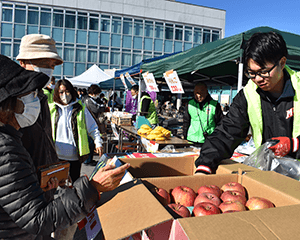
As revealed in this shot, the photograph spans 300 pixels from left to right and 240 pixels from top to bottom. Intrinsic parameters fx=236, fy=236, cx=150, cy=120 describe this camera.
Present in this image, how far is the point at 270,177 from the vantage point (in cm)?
152

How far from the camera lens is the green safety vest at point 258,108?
181 cm

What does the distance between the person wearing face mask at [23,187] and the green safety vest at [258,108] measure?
126 centimetres

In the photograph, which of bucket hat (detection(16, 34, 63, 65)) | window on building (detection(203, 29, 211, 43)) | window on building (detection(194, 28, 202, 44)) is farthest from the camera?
window on building (detection(203, 29, 211, 43))

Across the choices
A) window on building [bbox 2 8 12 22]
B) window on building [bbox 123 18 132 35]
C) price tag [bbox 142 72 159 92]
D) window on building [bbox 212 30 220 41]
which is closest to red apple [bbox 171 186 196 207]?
price tag [bbox 142 72 159 92]

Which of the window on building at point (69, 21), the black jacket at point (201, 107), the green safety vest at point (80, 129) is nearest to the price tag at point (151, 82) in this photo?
the black jacket at point (201, 107)

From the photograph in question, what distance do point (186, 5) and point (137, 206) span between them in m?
30.4

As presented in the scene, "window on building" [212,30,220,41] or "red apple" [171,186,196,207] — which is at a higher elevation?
"window on building" [212,30,220,41]

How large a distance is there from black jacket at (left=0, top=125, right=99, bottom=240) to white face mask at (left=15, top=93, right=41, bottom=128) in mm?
134

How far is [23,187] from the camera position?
104cm

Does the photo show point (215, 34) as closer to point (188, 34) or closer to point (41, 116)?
point (188, 34)

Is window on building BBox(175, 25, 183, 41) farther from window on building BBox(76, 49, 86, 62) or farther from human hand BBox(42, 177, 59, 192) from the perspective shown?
human hand BBox(42, 177, 59, 192)

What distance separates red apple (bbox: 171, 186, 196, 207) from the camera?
1443 millimetres

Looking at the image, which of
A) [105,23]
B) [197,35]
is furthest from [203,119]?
[197,35]

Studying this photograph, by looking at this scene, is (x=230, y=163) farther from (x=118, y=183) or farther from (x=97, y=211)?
(x=97, y=211)
